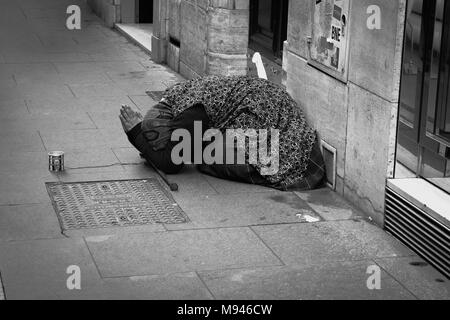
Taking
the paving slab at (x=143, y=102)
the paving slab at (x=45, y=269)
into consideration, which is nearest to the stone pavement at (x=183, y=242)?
the paving slab at (x=45, y=269)

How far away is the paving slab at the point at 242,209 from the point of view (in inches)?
318

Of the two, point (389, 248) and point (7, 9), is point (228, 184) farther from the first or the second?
point (7, 9)

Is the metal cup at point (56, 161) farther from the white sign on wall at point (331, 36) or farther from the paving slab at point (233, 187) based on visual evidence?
the white sign on wall at point (331, 36)

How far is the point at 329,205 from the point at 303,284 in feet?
6.03

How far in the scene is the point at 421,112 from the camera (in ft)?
25.2

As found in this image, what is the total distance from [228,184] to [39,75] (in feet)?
17.6

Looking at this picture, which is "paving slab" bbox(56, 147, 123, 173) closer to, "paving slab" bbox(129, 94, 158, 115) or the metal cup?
the metal cup

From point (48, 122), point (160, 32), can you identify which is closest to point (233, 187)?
point (48, 122)

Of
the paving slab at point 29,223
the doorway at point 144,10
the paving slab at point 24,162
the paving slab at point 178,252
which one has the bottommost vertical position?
the paving slab at point 178,252

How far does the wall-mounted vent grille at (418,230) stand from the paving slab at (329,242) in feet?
0.34

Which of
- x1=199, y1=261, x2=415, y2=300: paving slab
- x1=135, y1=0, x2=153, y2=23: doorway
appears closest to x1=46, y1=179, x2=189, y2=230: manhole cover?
x1=199, y1=261, x2=415, y2=300: paving slab

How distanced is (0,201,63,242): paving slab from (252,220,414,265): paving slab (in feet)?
5.63

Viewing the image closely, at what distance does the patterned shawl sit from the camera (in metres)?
9.02
